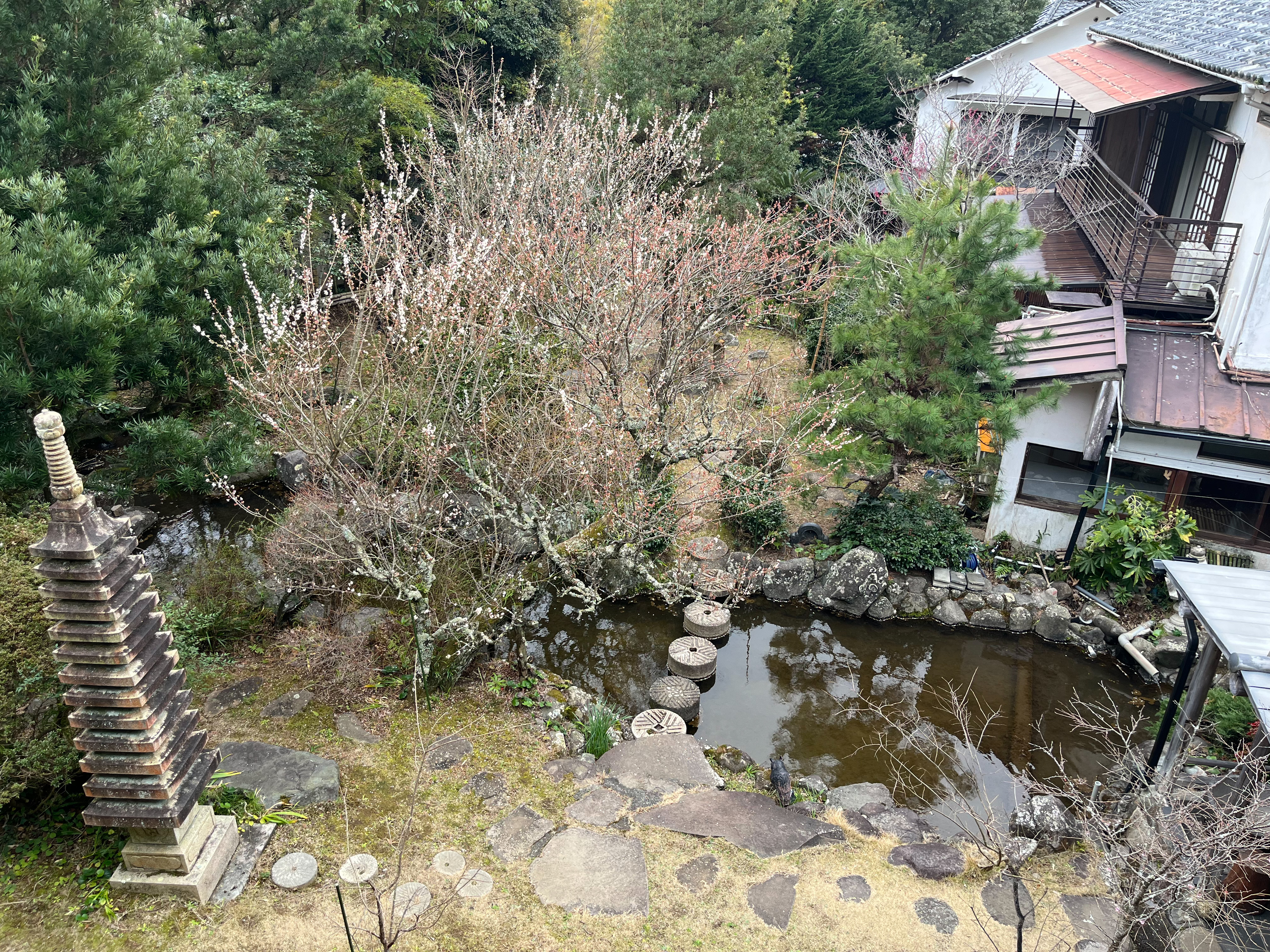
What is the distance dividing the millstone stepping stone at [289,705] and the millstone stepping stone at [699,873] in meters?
4.76

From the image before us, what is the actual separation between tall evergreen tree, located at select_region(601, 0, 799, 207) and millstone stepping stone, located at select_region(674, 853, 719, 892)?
15368 mm

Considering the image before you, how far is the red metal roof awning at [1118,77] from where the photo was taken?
12.9 metres

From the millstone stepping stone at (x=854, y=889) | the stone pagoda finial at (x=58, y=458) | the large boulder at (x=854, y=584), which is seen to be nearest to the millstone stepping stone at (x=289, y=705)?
the stone pagoda finial at (x=58, y=458)

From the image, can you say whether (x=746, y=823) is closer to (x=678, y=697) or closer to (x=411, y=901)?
(x=678, y=697)

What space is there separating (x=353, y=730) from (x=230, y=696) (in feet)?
5.45

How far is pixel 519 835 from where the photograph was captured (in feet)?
25.8

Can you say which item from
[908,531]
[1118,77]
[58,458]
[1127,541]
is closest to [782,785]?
[908,531]

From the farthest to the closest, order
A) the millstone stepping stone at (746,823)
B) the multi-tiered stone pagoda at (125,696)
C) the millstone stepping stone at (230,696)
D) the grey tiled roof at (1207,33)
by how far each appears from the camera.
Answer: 1. the grey tiled roof at (1207,33)
2. the millstone stepping stone at (230,696)
3. the millstone stepping stone at (746,823)
4. the multi-tiered stone pagoda at (125,696)

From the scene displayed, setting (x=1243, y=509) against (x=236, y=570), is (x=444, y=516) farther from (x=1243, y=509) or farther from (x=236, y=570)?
(x=1243, y=509)

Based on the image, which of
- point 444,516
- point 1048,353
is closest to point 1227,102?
point 1048,353

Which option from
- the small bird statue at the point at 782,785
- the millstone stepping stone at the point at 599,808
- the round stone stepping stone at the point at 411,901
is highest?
the round stone stepping stone at the point at 411,901

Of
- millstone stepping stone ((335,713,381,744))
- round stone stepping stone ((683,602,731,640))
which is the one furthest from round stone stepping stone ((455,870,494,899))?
round stone stepping stone ((683,602,731,640))

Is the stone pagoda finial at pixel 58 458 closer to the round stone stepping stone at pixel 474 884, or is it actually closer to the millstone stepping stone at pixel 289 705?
the millstone stepping stone at pixel 289 705

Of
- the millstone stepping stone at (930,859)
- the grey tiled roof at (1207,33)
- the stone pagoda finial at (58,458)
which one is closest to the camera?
the stone pagoda finial at (58,458)
